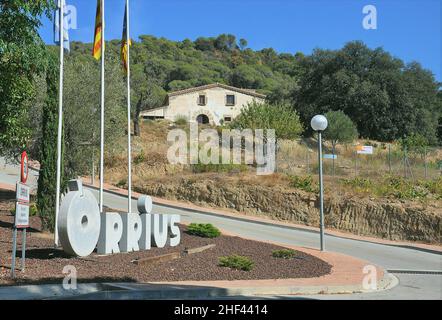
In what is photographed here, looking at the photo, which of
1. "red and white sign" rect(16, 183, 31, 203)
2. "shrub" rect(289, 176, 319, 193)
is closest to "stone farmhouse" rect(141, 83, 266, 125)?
"shrub" rect(289, 176, 319, 193)

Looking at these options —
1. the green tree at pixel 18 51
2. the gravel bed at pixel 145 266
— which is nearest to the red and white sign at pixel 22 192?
the gravel bed at pixel 145 266

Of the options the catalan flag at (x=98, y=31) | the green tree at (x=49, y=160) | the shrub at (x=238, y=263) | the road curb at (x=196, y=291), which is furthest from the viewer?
the catalan flag at (x=98, y=31)

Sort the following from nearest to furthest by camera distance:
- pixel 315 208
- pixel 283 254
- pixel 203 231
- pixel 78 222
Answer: pixel 78 222 → pixel 283 254 → pixel 203 231 → pixel 315 208

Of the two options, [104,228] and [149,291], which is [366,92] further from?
[149,291]

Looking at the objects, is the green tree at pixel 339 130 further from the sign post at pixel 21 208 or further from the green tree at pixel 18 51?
the sign post at pixel 21 208

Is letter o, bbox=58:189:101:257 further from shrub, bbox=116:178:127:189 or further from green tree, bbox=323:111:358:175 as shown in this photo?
green tree, bbox=323:111:358:175

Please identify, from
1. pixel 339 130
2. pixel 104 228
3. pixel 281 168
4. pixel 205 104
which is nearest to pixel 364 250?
pixel 104 228

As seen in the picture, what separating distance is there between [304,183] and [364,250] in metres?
9.58

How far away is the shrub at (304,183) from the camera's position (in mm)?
28406

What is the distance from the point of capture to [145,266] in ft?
40.1

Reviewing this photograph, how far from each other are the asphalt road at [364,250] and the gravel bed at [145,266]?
2.18m

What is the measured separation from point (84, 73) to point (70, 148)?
14.4 feet

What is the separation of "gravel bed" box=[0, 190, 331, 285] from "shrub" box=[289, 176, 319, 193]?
12210mm
